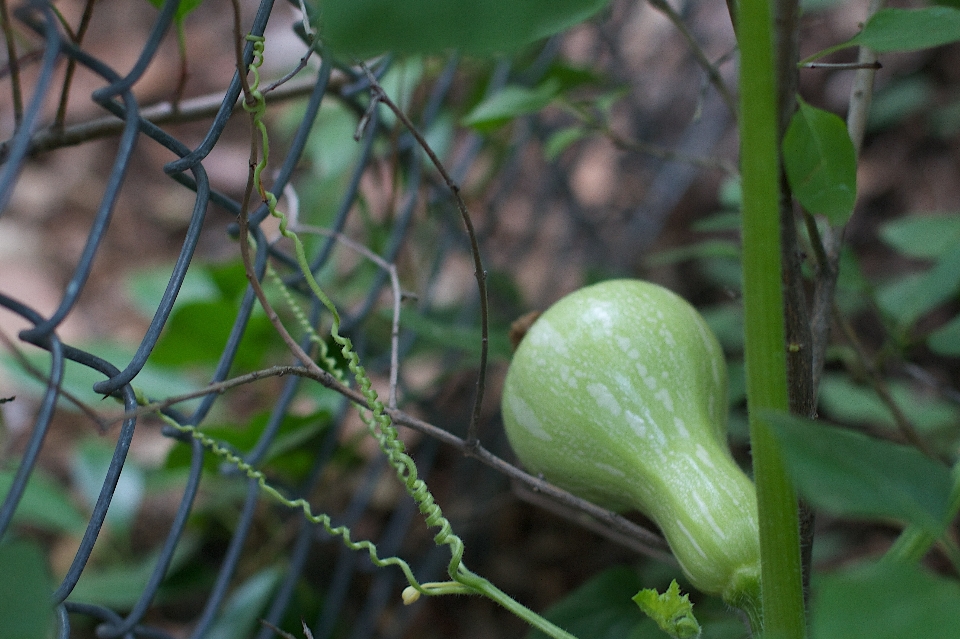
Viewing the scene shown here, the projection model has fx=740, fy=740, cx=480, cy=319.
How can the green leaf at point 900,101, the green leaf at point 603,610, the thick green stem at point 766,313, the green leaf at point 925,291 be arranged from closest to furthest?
the thick green stem at point 766,313
the green leaf at point 603,610
the green leaf at point 925,291
the green leaf at point 900,101

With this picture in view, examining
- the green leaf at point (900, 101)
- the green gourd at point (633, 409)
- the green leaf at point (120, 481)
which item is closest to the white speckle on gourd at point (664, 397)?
the green gourd at point (633, 409)

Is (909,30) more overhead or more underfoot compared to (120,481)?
more underfoot

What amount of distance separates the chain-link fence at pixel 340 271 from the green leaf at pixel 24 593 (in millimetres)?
52

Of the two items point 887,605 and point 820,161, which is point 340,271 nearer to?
point 820,161

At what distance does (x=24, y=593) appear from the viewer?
331 mm

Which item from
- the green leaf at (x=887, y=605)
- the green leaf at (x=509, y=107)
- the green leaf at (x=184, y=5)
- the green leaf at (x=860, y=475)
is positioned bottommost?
the green leaf at (x=887, y=605)

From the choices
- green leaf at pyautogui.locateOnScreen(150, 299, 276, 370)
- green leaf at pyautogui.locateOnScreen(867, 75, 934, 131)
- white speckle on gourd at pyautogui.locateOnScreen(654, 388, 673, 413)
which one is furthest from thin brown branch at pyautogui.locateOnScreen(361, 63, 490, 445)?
green leaf at pyautogui.locateOnScreen(867, 75, 934, 131)

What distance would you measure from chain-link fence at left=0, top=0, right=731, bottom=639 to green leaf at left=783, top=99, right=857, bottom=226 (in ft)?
0.99

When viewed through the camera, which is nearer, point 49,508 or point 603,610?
point 603,610

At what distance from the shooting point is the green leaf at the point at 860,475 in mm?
314

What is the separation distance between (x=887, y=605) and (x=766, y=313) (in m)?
0.17

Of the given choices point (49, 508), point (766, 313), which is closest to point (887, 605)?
point (766, 313)

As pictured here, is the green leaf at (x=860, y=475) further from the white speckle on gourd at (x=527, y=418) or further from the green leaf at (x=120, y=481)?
the green leaf at (x=120, y=481)

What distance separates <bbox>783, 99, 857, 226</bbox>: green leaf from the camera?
49cm
